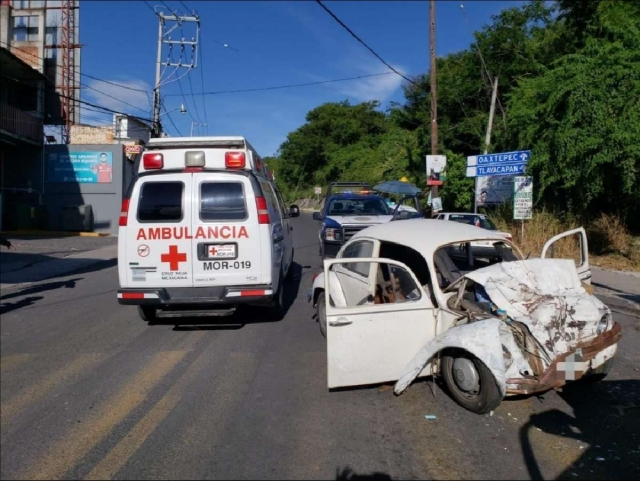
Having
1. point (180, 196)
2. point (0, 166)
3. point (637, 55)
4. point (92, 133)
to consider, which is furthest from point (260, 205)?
point (92, 133)

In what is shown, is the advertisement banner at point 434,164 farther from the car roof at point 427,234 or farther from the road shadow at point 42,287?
the car roof at point 427,234

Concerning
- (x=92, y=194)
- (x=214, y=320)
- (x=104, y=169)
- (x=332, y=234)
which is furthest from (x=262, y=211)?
(x=92, y=194)

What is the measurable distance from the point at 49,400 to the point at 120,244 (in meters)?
2.47

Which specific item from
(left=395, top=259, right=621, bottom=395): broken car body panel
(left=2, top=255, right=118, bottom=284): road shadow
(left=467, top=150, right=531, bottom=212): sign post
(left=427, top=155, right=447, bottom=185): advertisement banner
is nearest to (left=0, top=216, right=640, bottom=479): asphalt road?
(left=395, top=259, right=621, bottom=395): broken car body panel

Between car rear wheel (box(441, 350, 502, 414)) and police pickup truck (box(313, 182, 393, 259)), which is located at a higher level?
police pickup truck (box(313, 182, 393, 259))

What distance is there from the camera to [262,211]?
701 cm

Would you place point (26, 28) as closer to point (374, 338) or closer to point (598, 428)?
point (374, 338)

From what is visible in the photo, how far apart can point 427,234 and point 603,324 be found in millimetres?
1816

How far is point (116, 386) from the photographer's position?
525cm

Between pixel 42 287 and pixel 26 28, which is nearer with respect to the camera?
pixel 42 287

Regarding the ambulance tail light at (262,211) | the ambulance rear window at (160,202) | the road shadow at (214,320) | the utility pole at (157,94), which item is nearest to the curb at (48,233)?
the utility pole at (157,94)

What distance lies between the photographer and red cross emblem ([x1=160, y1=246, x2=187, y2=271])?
6.80 metres

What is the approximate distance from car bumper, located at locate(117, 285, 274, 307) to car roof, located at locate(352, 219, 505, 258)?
1.78 metres

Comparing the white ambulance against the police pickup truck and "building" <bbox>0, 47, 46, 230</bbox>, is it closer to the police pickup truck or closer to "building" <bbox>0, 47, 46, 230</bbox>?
the police pickup truck
